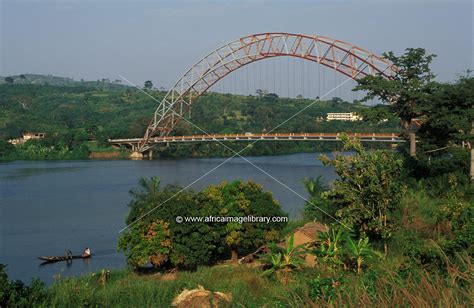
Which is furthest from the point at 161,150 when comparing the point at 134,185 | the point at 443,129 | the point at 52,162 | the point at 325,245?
the point at 325,245

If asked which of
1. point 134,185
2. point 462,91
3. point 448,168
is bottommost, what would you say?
point 134,185

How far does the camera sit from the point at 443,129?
16562 millimetres

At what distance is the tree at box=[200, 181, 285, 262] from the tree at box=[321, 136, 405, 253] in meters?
2.53

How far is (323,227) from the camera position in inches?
538

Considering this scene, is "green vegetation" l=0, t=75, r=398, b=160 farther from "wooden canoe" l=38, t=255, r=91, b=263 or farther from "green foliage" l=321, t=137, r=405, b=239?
"green foliage" l=321, t=137, r=405, b=239

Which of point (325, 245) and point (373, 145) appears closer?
point (325, 245)

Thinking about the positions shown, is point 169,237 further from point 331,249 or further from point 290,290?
point 290,290

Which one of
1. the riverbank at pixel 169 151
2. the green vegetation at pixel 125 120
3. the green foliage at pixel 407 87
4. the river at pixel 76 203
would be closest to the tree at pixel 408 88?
the green foliage at pixel 407 87

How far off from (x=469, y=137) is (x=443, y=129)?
1466 mm

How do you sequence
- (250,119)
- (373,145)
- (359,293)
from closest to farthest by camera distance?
1. (359,293)
2. (373,145)
3. (250,119)

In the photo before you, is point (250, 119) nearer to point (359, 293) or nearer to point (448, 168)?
point (448, 168)

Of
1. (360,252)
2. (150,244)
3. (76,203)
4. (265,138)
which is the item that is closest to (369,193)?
(360,252)

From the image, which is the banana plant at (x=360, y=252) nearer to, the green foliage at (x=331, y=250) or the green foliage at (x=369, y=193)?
the green foliage at (x=331, y=250)

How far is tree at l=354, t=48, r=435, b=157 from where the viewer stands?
17.7m
